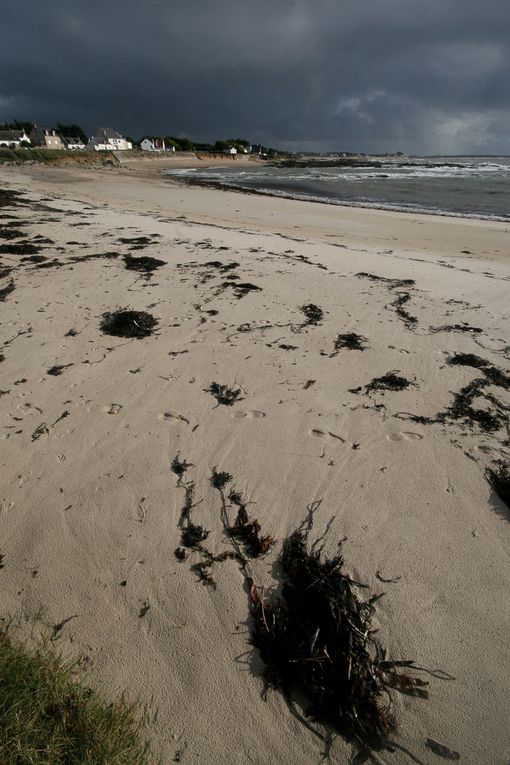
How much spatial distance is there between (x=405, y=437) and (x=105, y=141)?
11696cm

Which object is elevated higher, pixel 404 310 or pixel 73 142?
pixel 404 310

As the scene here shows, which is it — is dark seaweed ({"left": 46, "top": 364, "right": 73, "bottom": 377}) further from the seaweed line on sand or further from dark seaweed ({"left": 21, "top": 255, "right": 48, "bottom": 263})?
dark seaweed ({"left": 21, "top": 255, "right": 48, "bottom": 263})

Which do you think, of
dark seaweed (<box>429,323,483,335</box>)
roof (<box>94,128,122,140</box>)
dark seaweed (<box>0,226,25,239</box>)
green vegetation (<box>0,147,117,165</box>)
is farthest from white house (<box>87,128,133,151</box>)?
dark seaweed (<box>429,323,483,335</box>)

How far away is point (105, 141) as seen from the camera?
94.8 m

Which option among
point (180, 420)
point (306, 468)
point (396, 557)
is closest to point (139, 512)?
point (180, 420)

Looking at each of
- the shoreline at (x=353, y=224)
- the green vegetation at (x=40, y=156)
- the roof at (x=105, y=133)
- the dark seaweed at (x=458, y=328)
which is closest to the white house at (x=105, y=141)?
the roof at (x=105, y=133)

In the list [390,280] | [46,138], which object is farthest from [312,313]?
[46,138]

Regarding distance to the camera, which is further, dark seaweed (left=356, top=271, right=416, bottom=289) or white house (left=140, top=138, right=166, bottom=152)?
white house (left=140, top=138, right=166, bottom=152)

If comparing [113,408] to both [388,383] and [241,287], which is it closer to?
[388,383]

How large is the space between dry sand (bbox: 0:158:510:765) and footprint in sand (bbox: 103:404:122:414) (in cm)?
2

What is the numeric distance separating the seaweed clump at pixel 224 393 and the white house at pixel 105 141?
11044cm

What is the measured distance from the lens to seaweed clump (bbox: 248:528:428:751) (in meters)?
1.73

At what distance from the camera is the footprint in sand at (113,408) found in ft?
11.5

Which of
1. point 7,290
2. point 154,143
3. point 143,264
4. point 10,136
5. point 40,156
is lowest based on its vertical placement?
point 40,156
